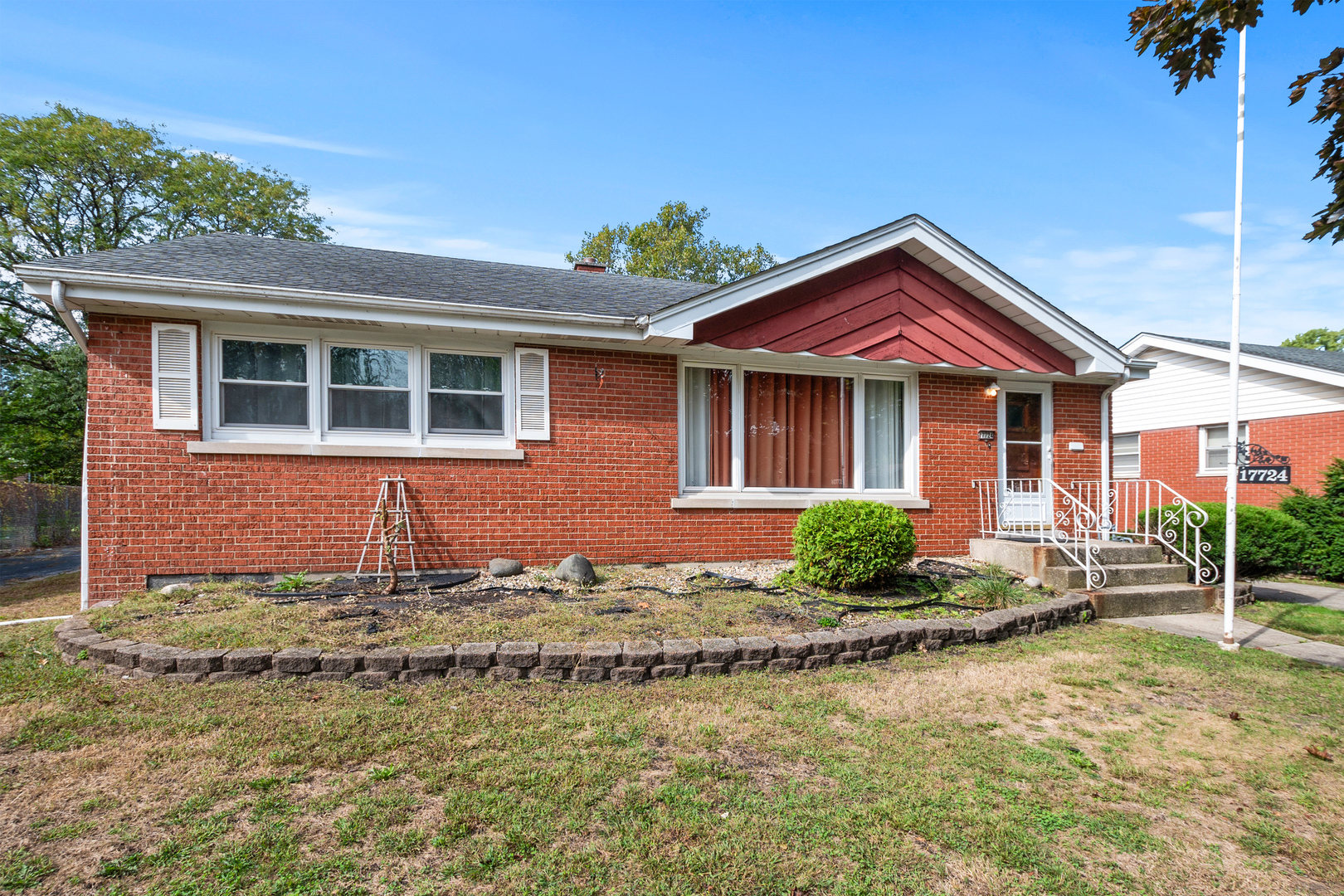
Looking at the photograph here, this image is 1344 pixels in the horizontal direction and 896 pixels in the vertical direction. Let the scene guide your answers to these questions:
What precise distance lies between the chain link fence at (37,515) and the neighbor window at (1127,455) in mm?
26865

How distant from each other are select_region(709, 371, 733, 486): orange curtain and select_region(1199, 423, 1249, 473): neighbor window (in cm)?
1319

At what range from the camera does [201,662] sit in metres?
4.46

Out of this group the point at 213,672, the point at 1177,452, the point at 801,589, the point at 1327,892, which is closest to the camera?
the point at 1327,892

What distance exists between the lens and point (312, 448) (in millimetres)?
7215

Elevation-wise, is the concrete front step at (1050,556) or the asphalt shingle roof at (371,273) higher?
the asphalt shingle roof at (371,273)

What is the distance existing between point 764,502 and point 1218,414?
42.1 feet

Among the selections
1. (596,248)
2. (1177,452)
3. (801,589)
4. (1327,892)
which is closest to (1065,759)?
(1327,892)

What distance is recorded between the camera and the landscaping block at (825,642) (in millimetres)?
5074

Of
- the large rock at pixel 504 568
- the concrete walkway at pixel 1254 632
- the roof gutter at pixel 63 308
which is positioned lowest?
the concrete walkway at pixel 1254 632

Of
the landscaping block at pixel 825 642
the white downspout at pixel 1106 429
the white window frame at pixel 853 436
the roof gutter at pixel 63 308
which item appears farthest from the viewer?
the white downspout at pixel 1106 429

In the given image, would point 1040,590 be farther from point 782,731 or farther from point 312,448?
point 312,448

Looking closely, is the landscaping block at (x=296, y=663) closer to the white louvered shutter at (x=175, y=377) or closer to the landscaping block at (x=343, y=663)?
the landscaping block at (x=343, y=663)

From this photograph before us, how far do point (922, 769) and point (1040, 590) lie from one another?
4946mm

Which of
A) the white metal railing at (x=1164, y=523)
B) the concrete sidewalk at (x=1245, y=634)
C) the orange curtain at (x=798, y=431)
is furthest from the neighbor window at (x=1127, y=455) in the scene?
the orange curtain at (x=798, y=431)
